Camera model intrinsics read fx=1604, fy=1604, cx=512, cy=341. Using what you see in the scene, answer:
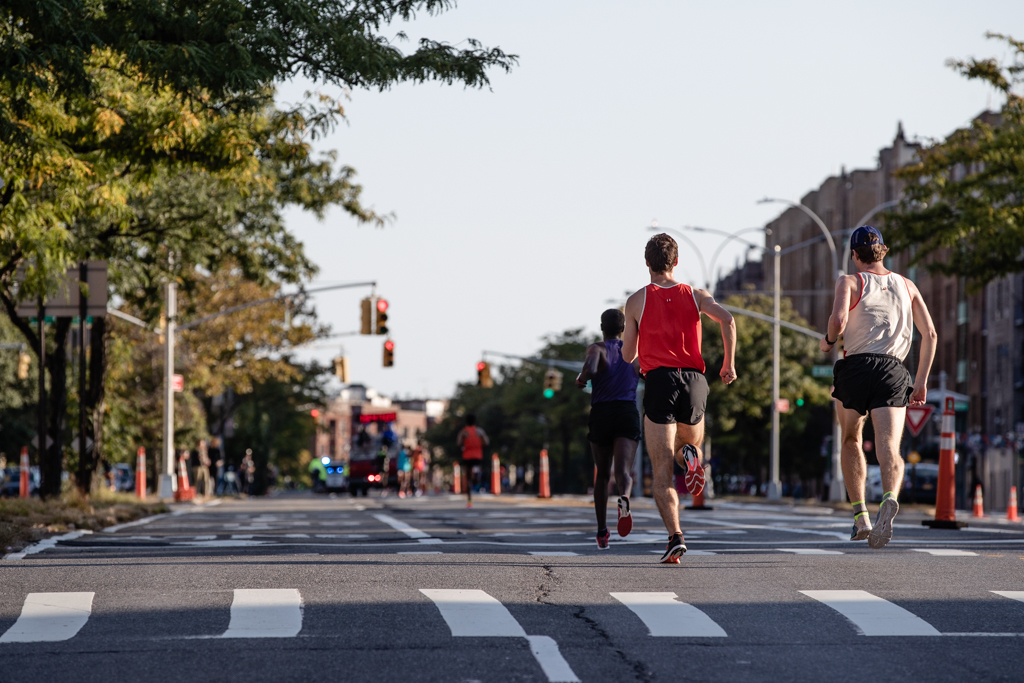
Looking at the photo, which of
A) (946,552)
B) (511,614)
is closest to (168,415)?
Result: (946,552)

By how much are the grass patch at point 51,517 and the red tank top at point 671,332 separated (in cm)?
493

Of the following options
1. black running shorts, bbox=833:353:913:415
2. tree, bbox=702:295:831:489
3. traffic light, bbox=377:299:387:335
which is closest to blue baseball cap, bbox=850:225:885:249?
black running shorts, bbox=833:353:913:415

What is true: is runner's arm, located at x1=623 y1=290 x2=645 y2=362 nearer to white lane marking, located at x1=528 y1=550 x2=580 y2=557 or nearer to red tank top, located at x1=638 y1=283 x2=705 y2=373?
red tank top, located at x1=638 y1=283 x2=705 y2=373

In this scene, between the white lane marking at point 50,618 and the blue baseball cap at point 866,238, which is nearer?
the white lane marking at point 50,618

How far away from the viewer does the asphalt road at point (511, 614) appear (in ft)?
19.1

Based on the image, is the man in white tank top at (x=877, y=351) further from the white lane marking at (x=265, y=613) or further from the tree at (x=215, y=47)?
the tree at (x=215, y=47)

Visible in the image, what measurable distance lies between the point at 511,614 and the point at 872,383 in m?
3.59

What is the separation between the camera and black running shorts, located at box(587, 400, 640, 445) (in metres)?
11.7

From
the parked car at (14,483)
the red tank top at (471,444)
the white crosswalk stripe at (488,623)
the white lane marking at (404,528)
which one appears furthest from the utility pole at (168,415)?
the white crosswalk stripe at (488,623)

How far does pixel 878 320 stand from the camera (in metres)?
9.88

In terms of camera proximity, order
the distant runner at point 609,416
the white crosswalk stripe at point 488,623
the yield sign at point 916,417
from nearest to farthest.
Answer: the white crosswalk stripe at point 488,623
the distant runner at point 609,416
the yield sign at point 916,417

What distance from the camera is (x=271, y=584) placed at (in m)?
8.44

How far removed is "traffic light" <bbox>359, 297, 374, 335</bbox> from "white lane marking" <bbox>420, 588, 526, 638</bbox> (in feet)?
97.1

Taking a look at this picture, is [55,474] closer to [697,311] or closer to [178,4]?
[178,4]
